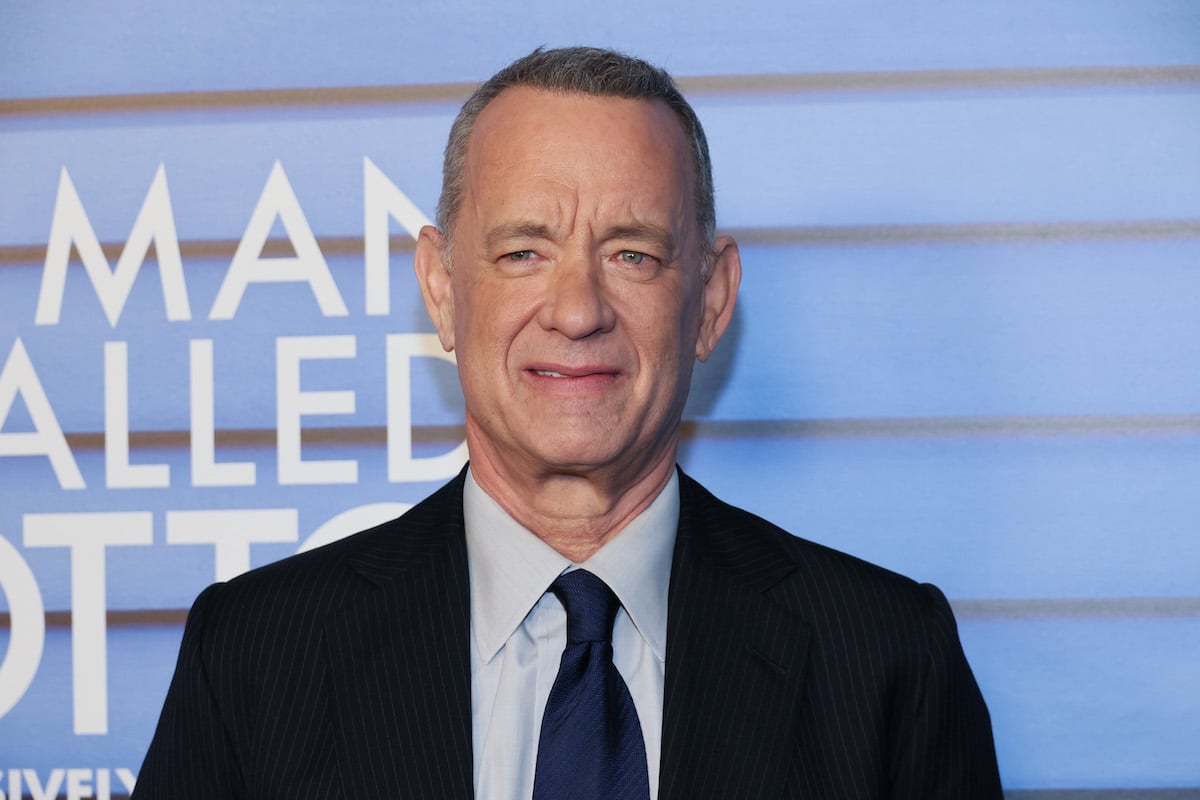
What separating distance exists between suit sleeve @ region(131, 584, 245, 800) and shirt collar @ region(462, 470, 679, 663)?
0.99 feet

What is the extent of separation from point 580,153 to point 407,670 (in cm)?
60

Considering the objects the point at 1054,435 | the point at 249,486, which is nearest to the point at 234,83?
the point at 249,486

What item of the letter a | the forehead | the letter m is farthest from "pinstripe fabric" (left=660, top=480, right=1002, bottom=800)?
the letter m

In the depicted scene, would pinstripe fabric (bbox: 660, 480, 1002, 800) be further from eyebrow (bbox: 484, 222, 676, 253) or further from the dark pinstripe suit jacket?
eyebrow (bbox: 484, 222, 676, 253)

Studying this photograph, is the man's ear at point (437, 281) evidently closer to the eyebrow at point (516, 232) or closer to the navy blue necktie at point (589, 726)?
the eyebrow at point (516, 232)

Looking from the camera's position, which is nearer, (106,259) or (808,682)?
(808,682)

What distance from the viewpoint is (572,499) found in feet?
4.29

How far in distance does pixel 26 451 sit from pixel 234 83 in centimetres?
70

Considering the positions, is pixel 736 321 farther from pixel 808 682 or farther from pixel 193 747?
pixel 193 747

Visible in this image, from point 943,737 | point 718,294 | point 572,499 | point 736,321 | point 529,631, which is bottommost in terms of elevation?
point 943,737

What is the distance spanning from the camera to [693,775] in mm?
1185

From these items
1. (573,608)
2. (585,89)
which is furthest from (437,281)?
(573,608)

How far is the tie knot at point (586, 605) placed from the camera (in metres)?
1.24

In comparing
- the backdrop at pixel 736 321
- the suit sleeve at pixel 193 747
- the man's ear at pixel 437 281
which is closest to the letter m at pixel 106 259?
the backdrop at pixel 736 321
